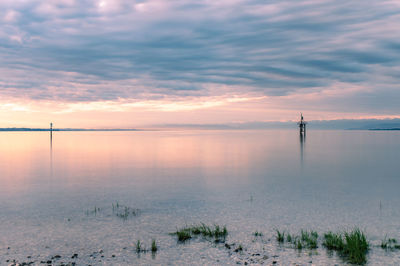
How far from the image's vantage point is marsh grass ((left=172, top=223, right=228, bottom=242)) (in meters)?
15.6

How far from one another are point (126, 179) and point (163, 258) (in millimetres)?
23133

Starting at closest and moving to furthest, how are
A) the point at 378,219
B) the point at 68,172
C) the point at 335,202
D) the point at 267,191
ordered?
1. the point at 378,219
2. the point at 335,202
3. the point at 267,191
4. the point at 68,172

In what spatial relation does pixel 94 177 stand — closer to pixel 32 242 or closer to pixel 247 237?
pixel 32 242

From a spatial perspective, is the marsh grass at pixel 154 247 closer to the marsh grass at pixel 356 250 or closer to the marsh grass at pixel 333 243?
the marsh grass at pixel 333 243

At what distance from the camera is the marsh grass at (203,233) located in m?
15.6

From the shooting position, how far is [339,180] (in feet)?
117

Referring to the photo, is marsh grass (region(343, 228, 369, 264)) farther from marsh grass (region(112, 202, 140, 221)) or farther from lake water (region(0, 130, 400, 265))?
marsh grass (region(112, 202, 140, 221))

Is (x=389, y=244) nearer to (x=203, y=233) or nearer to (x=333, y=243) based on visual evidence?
(x=333, y=243)

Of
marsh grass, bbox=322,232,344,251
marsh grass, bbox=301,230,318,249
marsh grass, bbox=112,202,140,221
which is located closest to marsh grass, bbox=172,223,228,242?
marsh grass, bbox=301,230,318,249

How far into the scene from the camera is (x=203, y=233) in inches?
634

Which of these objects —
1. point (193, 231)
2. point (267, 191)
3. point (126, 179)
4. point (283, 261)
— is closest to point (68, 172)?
point (126, 179)

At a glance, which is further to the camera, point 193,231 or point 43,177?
point 43,177

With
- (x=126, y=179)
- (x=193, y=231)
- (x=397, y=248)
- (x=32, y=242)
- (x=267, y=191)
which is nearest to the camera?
(x=397, y=248)

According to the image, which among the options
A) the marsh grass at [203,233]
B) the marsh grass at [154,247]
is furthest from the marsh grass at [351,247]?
the marsh grass at [154,247]
